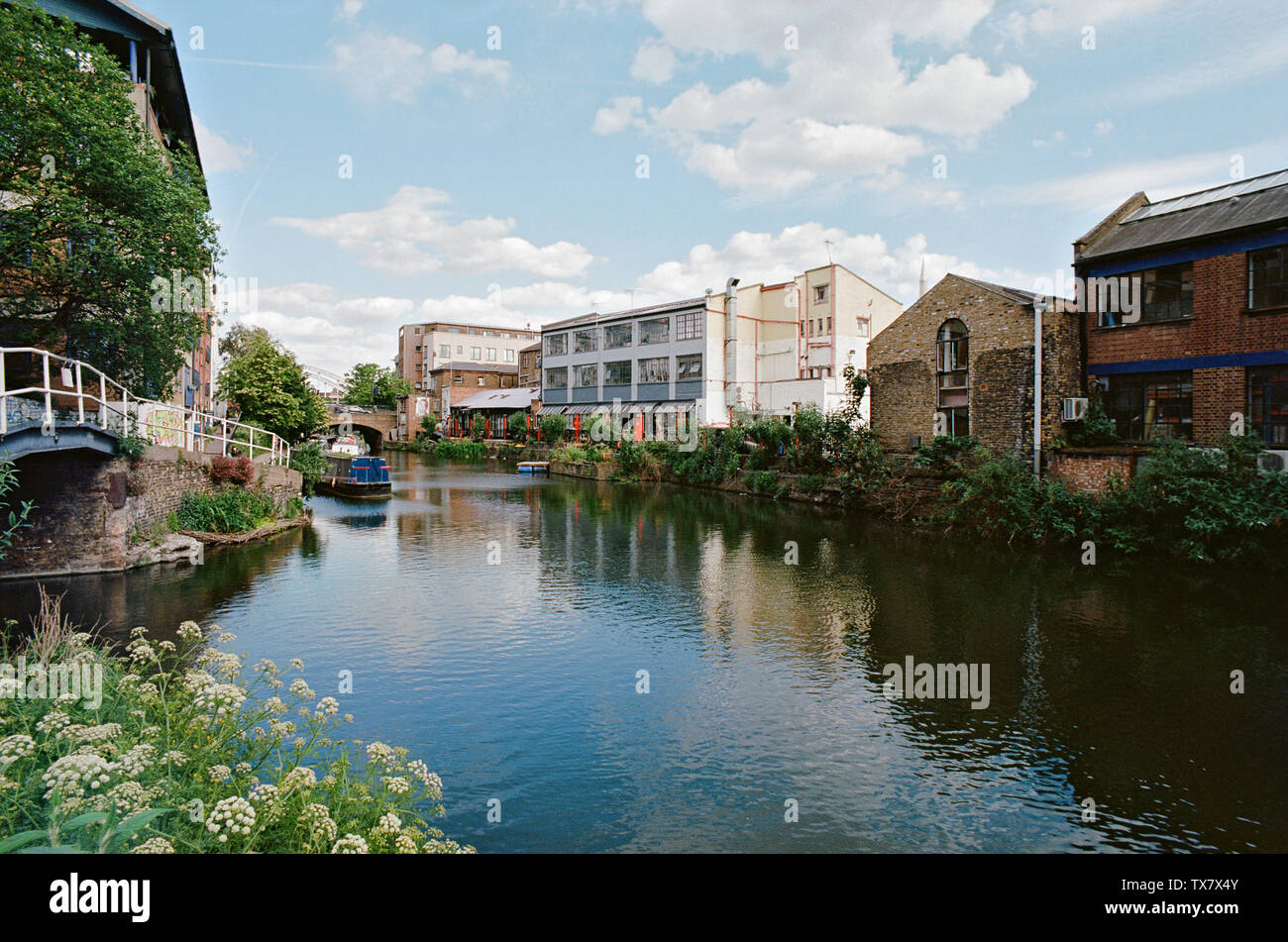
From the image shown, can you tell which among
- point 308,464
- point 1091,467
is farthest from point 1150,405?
point 308,464

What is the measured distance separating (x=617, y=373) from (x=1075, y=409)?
3643 cm

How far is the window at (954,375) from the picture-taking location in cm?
2558

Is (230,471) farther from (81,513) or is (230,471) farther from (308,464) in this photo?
(308,464)

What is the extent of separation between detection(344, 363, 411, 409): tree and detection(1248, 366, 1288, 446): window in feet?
271

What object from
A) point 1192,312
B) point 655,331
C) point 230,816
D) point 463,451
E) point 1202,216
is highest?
point 655,331

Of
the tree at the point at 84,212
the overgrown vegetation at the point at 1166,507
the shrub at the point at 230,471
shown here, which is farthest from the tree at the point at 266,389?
the overgrown vegetation at the point at 1166,507

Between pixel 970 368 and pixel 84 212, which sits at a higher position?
pixel 84 212

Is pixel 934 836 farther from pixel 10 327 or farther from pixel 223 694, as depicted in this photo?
pixel 10 327

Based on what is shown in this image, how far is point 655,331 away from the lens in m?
51.3

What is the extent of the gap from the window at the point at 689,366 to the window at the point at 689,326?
1295mm

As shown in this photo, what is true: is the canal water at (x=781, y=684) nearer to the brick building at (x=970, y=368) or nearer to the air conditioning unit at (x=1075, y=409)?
the air conditioning unit at (x=1075, y=409)
